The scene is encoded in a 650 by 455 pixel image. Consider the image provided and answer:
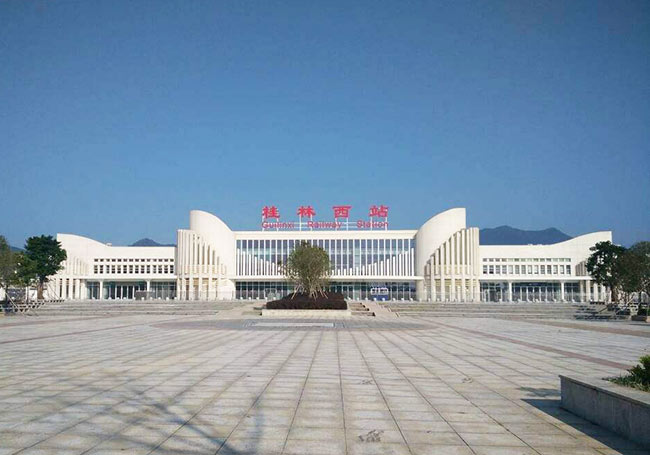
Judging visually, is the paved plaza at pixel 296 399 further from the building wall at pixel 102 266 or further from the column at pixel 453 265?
the building wall at pixel 102 266

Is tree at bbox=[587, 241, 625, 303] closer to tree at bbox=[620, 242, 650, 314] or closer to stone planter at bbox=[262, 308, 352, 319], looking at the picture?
tree at bbox=[620, 242, 650, 314]

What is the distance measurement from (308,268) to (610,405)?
37.5 metres

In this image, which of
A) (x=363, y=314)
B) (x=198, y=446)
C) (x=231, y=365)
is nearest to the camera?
(x=198, y=446)

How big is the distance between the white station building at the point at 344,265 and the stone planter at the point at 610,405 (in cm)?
5800

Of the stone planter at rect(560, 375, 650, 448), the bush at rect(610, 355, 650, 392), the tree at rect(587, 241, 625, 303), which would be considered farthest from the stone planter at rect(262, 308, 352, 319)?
the bush at rect(610, 355, 650, 392)

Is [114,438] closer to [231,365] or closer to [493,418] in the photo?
[493,418]

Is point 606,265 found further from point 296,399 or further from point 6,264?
point 296,399

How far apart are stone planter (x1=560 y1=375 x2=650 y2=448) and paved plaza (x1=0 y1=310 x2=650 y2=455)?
0.17m

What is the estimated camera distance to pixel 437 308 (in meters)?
45.7

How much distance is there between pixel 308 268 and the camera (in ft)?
147

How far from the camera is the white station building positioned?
67.7 meters

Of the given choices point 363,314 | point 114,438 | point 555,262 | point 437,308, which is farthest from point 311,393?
point 555,262

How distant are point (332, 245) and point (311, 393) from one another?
6105 cm

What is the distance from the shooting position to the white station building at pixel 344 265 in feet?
222
